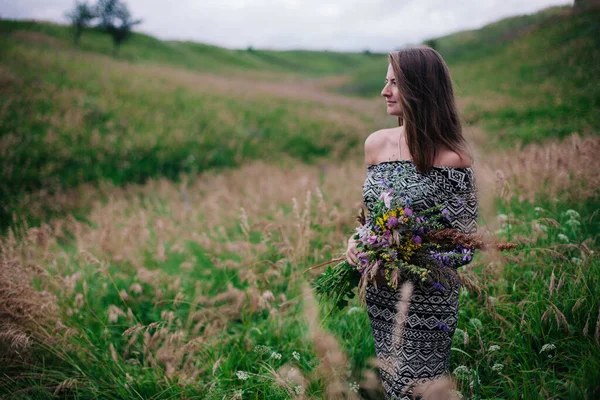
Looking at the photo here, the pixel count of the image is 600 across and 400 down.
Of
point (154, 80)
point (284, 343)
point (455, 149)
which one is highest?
point (154, 80)

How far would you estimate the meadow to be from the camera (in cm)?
267


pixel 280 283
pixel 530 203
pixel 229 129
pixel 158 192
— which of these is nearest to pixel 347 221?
pixel 280 283

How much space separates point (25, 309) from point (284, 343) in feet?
7.26

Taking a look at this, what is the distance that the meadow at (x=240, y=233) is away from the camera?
267cm

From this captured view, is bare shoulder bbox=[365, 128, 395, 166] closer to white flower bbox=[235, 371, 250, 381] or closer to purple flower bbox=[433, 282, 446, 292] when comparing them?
purple flower bbox=[433, 282, 446, 292]

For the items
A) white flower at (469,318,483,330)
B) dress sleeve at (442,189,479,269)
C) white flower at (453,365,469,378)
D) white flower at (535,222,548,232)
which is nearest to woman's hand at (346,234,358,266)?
dress sleeve at (442,189,479,269)

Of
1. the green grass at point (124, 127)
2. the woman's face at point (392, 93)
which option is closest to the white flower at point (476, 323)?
the woman's face at point (392, 93)

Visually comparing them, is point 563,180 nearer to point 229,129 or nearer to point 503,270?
point 503,270

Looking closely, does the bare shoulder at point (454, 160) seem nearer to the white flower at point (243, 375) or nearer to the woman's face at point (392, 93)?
the woman's face at point (392, 93)

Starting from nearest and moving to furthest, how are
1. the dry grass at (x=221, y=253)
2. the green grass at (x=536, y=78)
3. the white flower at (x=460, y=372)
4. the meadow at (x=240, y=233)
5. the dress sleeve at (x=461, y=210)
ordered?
1. the dress sleeve at (x=461, y=210)
2. the white flower at (x=460, y=372)
3. the meadow at (x=240, y=233)
4. the dry grass at (x=221, y=253)
5. the green grass at (x=536, y=78)

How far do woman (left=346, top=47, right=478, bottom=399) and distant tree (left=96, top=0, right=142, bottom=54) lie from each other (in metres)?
33.7

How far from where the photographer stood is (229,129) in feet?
49.2

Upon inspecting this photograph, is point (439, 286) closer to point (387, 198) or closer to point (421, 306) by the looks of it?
point (421, 306)

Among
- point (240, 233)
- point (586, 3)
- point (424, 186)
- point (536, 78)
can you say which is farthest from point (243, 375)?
point (586, 3)
